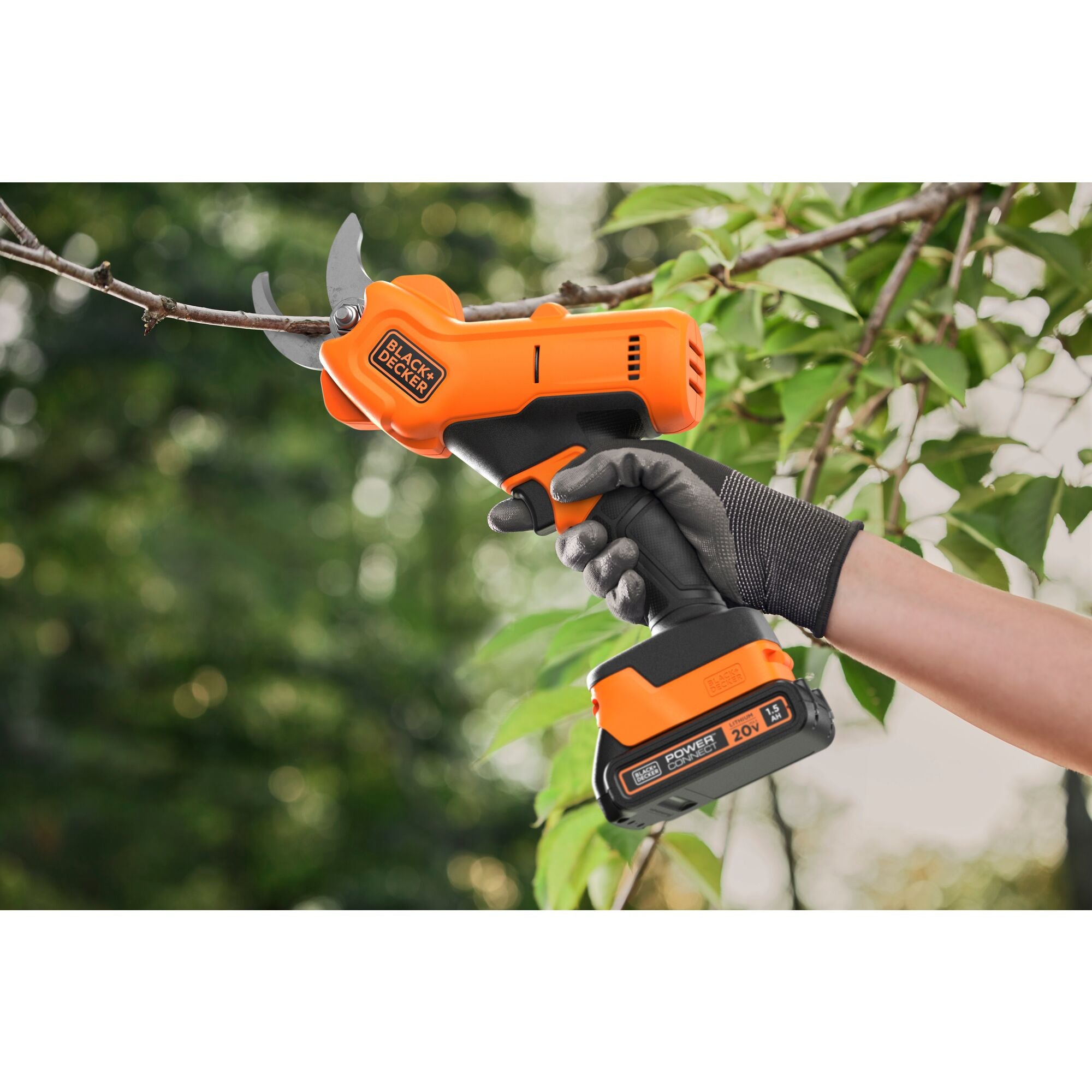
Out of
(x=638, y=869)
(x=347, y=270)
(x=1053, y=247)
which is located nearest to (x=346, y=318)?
(x=347, y=270)

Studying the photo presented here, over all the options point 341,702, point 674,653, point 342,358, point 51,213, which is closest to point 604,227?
point 342,358

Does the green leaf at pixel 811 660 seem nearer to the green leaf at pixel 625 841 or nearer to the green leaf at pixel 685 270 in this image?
the green leaf at pixel 625 841

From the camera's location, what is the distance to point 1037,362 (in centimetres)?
78

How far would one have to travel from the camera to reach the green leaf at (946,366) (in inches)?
25.6

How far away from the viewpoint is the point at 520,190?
3705mm

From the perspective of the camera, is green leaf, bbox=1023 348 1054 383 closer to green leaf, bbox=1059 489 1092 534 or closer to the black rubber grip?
green leaf, bbox=1059 489 1092 534

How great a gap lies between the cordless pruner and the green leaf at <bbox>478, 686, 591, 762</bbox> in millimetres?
125

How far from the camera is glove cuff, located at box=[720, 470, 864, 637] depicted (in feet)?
1.83

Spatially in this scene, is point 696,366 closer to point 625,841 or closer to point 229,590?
point 625,841

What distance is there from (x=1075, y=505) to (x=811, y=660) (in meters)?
0.23

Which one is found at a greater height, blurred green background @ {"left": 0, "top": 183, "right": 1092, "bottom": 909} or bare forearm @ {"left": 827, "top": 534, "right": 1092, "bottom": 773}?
bare forearm @ {"left": 827, "top": 534, "right": 1092, "bottom": 773}

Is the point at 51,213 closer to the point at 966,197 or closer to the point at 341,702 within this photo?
the point at 341,702

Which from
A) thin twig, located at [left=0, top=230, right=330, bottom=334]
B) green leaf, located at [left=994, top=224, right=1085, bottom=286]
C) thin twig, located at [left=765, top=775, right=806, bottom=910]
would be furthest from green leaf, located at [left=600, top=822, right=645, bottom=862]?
thin twig, located at [left=765, top=775, right=806, bottom=910]

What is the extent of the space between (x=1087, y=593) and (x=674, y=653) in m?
2.46
